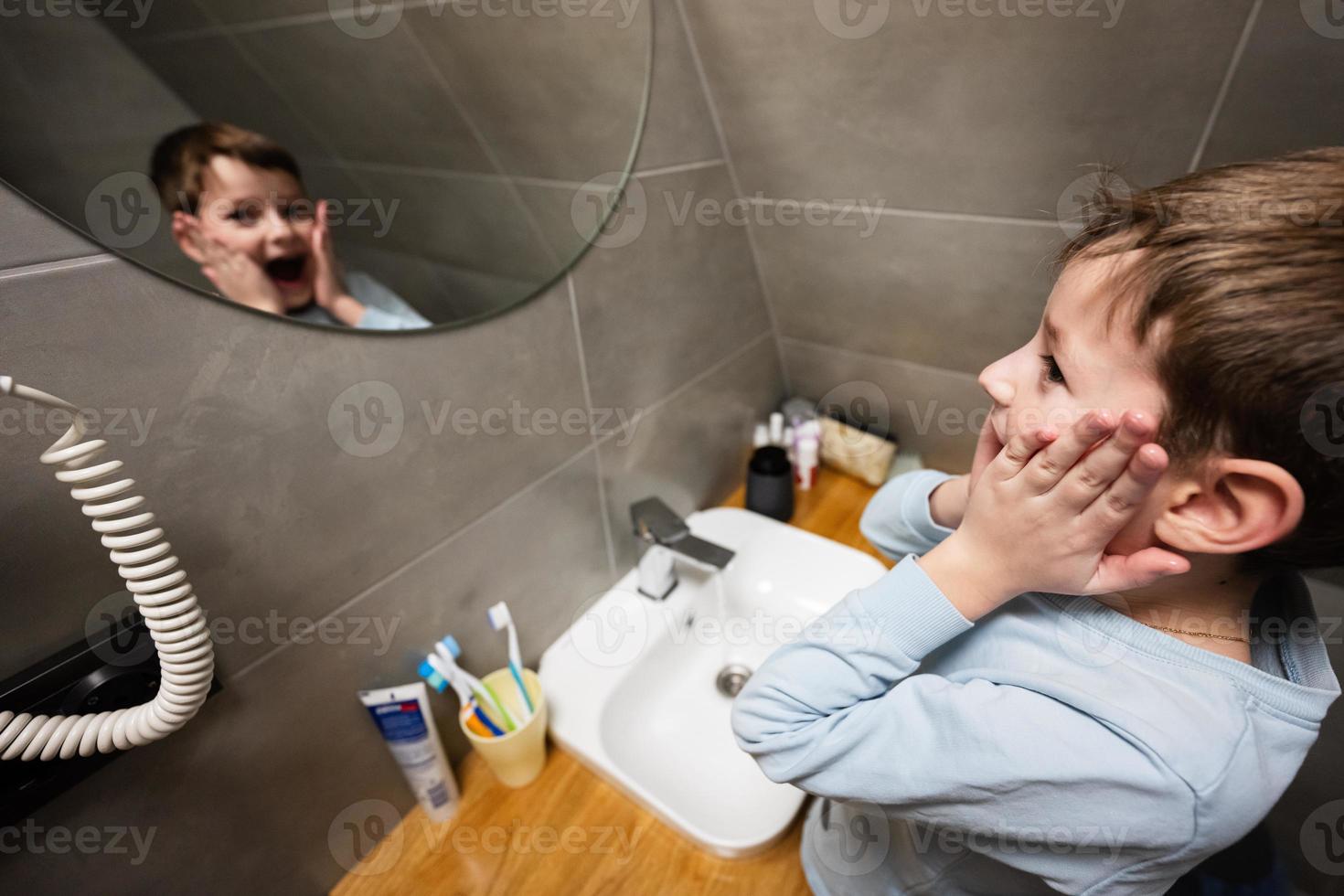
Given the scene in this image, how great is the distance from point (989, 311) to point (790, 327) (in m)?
0.32

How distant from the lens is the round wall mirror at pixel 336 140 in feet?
1.22

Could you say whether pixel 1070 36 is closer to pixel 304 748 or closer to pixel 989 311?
pixel 989 311

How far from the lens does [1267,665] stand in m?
0.41

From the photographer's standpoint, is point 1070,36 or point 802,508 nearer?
point 1070,36

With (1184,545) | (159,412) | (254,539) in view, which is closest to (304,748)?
(254,539)

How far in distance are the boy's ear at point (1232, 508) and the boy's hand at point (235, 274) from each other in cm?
63

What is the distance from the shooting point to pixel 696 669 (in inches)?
33.5

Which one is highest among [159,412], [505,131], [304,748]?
[505,131]

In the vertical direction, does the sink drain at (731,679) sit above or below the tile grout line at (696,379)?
below

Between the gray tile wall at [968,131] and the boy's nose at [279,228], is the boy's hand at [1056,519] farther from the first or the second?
the boy's nose at [279,228]

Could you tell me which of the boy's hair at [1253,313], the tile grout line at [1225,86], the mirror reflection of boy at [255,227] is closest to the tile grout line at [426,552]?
the mirror reflection of boy at [255,227]

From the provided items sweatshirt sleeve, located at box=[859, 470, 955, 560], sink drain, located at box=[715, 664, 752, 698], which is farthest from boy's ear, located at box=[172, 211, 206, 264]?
sink drain, located at box=[715, 664, 752, 698]

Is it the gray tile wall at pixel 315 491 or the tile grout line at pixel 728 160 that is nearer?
the gray tile wall at pixel 315 491

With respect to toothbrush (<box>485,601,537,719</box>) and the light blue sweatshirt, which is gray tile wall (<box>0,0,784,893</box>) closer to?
toothbrush (<box>485,601,537,719</box>)
